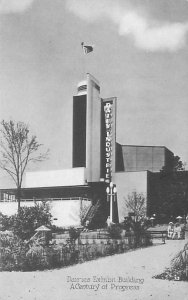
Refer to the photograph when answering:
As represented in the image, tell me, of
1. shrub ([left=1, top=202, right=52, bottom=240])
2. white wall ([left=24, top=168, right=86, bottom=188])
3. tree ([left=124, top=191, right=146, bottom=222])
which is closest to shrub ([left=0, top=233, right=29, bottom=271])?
shrub ([left=1, top=202, right=52, bottom=240])

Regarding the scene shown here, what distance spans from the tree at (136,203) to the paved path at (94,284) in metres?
13.9

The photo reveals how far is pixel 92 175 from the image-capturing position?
27.8 meters

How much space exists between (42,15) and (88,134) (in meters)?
18.3

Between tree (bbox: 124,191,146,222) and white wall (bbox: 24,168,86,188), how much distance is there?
3847mm

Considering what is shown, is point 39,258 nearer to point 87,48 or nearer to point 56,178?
point 87,48

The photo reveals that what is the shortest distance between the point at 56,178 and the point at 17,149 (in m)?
14.8

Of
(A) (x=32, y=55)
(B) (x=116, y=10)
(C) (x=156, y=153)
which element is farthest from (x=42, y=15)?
(C) (x=156, y=153)

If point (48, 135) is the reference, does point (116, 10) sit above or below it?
above

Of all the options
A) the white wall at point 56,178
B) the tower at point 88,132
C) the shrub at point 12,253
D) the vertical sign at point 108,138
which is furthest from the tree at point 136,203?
the shrub at point 12,253

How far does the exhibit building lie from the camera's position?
2402 centimetres

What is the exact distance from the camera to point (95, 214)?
76.3 ft

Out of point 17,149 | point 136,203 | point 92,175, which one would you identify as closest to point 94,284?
point 17,149

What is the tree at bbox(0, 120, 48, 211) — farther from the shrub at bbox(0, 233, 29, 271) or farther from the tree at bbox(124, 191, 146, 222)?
the tree at bbox(124, 191, 146, 222)

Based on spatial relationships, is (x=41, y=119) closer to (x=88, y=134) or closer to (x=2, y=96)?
(x=2, y=96)
